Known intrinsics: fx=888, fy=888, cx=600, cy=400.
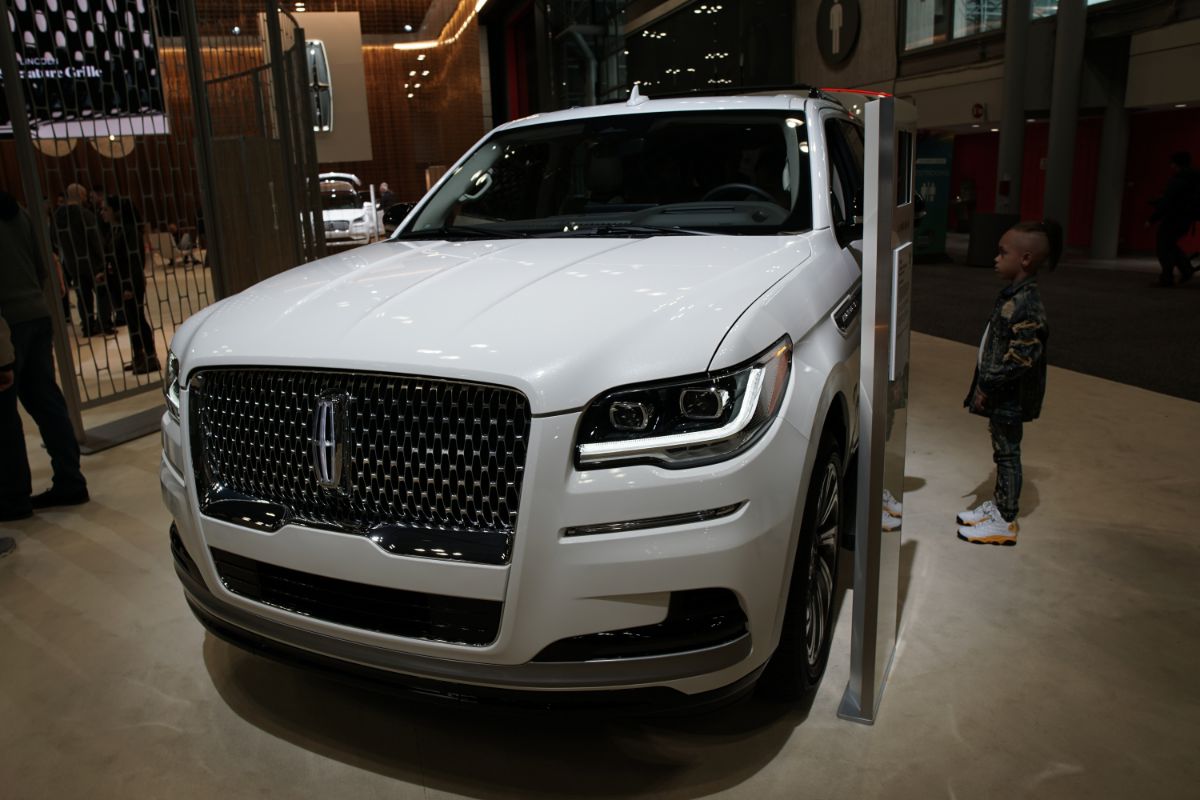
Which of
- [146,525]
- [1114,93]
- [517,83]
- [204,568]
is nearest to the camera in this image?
[204,568]

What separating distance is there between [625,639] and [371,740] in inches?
36.0

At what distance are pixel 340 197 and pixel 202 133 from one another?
1063 centimetres

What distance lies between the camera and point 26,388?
4.14 meters

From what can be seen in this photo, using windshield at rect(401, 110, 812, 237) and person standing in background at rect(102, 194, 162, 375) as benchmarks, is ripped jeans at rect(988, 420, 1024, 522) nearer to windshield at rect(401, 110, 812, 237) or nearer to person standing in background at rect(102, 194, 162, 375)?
windshield at rect(401, 110, 812, 237)

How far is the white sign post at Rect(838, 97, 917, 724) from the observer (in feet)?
6.63

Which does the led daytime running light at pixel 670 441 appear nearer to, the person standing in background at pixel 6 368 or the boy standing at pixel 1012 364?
the boy standing at pixel 1012 364

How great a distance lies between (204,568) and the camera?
7.16ft

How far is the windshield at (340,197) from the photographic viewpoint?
53.2ft

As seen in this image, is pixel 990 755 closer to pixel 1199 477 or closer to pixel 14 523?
pixel 1199 477

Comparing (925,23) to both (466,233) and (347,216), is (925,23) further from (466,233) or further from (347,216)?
(466,233)

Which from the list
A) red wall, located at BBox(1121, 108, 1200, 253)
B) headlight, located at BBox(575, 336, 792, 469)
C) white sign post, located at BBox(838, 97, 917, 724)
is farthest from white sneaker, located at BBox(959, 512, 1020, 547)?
red wall, located at BBox(1121, 108, 1200, 253)

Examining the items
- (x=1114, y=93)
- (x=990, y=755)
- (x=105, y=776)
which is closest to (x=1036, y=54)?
(x=1114, y=93)

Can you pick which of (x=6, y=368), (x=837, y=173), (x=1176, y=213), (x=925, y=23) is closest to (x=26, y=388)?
(x=6, y=368)

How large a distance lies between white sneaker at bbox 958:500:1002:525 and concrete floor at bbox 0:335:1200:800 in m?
0.09
